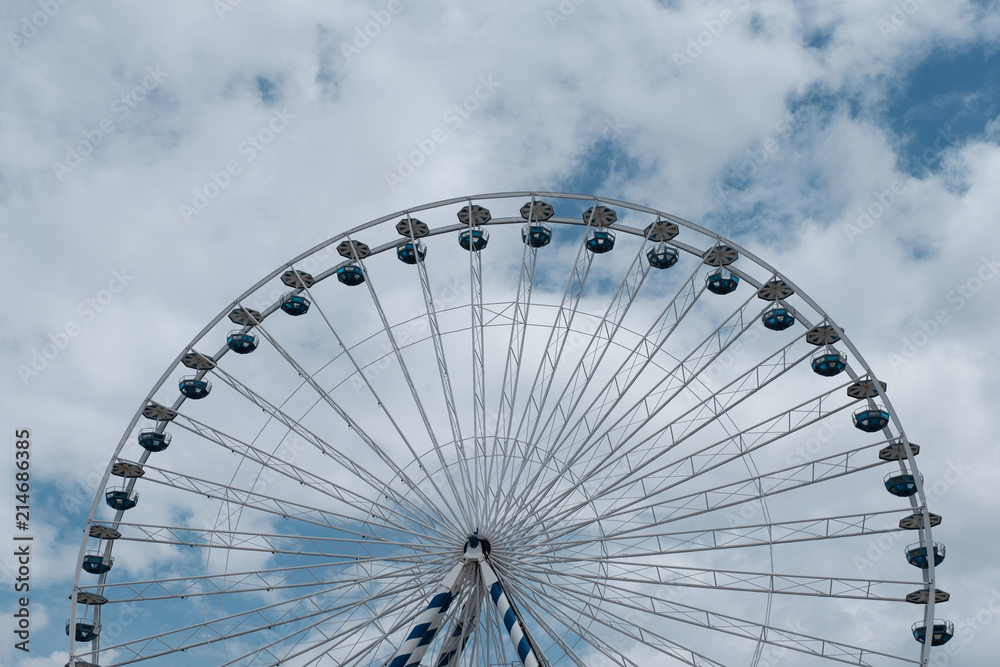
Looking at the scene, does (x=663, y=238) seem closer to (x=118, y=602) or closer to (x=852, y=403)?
(x=852, y=403)

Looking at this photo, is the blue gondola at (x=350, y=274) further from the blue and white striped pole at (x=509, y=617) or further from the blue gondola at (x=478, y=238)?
the blue and white striped pole at (x=509, y=617)

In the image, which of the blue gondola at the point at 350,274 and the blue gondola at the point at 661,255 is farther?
the blue gondola at the point at 350,274

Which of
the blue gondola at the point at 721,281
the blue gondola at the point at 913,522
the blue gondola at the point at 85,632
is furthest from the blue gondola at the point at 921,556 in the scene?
the blue gondola at the point at 85,632

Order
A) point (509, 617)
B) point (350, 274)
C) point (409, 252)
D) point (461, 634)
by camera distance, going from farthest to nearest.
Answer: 1. point (350, 274)
2. point (409, 252)
3. point (461, 634)
4. point (509, 617)

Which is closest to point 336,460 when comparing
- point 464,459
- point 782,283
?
point 464,459

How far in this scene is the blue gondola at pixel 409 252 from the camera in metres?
33.9

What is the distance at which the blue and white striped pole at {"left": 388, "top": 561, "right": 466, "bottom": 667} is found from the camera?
2719cm

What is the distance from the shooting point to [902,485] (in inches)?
1200

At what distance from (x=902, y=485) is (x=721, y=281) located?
8.52 metres

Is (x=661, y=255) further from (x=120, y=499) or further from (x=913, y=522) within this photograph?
(x=120, y=499)

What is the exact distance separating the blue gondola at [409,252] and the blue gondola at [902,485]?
1703 cm

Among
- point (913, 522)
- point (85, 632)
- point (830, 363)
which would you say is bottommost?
point (85, 632)

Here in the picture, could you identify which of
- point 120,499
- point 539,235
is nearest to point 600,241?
point 539,235

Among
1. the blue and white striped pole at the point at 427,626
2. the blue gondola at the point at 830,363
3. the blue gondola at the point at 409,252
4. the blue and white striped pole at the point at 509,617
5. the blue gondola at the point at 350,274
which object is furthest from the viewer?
the blue gondola at the point at 350,274
